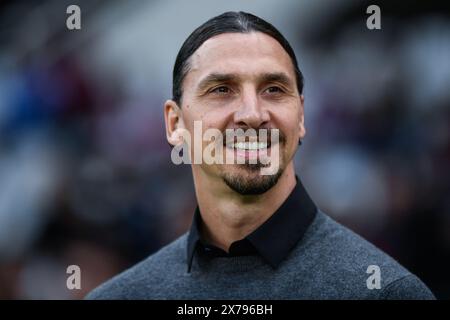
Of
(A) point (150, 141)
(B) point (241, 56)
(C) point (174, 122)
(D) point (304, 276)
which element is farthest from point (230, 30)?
(A) point (150, 141)

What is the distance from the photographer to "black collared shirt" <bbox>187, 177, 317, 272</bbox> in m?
1.99

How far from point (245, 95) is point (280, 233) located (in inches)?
14.3

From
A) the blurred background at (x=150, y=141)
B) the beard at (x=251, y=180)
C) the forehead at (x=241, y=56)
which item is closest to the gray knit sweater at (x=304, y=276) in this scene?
the beard at (x=251, y=180)

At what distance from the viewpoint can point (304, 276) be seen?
6.41ft

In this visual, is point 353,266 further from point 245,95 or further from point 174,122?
point 174,122

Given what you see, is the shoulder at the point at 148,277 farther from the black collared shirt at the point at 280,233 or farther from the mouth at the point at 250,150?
the mouth at the point at 250,150

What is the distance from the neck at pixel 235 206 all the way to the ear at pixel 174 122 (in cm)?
11

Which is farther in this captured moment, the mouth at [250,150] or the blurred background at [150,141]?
the blurred background at [150,141]

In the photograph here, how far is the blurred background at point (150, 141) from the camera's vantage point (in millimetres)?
4223

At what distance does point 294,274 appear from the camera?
1.96 meters

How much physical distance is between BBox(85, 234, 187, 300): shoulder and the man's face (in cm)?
32

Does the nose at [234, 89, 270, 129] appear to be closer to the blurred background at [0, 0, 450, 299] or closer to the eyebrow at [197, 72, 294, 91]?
the eyebrow at [197, 72, 294, 91]

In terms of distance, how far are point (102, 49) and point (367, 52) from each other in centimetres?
168
